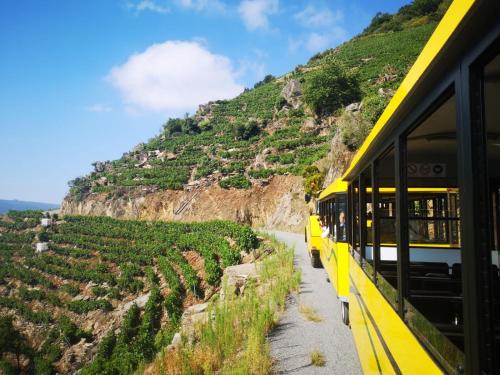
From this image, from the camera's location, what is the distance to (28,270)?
37531 mm

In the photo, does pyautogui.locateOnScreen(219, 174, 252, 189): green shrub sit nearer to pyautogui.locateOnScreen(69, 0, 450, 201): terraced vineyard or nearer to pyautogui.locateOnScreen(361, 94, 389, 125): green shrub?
pyautogui.locateOnScreen(69, 0, 450, 201): terraced vineyard

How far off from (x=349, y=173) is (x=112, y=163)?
81.3 metres

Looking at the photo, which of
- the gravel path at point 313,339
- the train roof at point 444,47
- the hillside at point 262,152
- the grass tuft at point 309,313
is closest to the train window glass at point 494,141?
the train roof at point 444,47

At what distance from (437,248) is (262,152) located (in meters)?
47.1

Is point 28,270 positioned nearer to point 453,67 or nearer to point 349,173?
point 349,173

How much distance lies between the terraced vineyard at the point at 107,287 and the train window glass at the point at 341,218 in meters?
7.81

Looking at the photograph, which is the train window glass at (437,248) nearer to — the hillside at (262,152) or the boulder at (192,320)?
the boulder at (192,320)

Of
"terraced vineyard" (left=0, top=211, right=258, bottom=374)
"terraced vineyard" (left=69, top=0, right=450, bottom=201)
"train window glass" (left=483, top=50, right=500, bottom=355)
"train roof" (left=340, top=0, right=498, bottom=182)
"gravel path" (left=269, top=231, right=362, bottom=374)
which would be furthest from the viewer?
"terraced vineyard" (left=69, top=0, right=450, bottom=201)

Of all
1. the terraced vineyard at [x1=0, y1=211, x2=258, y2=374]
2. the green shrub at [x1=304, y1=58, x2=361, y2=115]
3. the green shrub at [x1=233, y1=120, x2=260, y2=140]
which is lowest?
the terraced vineyard at [x1=0, y1=211, x2=258, y2=374]

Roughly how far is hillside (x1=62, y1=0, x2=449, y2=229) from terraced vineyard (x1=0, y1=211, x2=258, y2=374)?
23.8 ft

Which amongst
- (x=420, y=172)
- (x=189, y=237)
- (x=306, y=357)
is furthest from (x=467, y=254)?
(x=189, y=237)

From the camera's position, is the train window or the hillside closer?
the train window

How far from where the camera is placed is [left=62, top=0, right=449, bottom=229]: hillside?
128 feet

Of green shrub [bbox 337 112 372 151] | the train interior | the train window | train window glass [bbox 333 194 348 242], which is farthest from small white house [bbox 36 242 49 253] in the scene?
the train interior
